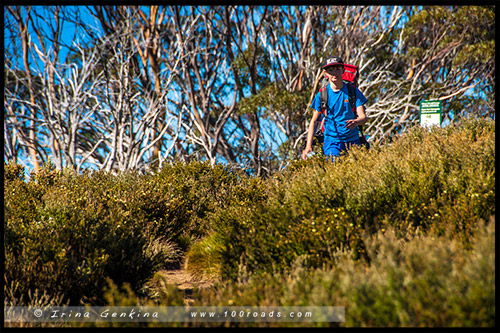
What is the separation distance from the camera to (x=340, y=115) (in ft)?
16.8

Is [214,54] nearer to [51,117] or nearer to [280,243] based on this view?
[51,117]

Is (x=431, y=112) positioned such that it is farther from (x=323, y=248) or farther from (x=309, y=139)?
(x=323, y=248)

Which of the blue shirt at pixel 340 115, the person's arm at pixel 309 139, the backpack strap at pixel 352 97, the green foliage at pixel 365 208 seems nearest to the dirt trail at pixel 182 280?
the green foliage at pixel 365 208

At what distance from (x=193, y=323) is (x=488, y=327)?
1.55 m

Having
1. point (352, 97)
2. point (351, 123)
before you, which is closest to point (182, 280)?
point (351, 123)

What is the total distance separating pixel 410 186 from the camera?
335 cm

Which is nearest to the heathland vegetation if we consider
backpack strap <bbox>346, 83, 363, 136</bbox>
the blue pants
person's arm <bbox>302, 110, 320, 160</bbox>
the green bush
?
the green bush

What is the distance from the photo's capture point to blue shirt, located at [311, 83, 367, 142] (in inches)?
200

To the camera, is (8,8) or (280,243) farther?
(8,8)

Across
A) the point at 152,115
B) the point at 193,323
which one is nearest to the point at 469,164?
the point at 193,323

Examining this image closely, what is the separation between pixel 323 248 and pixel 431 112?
612 centimetres

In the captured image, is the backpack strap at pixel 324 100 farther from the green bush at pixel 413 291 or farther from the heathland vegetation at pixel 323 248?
the green bush at pixel 413 291

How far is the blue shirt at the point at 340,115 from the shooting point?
5070 millimetres

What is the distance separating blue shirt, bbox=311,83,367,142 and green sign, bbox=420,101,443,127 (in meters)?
3.29
